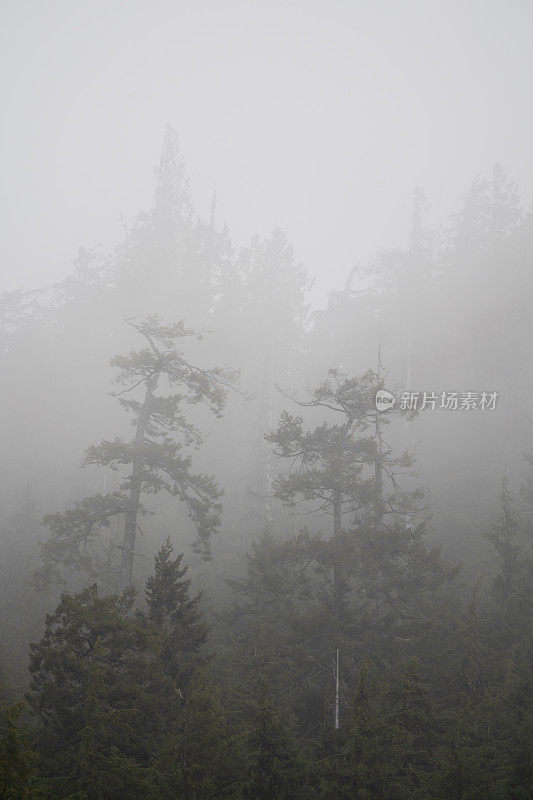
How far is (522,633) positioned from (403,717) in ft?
21.2

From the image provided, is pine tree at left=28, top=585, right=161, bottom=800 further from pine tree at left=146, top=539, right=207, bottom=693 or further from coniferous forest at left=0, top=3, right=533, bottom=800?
pine tree at left=146, top=539, right=207, bottom=693

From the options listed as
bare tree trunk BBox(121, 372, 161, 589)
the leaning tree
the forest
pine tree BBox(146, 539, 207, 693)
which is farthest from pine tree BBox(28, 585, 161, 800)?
the leaning tree

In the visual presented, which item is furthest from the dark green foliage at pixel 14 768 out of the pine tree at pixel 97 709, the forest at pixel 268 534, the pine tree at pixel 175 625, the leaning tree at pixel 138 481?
the leaning tree at pixel 138 481

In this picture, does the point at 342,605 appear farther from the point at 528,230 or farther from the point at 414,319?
the point at 528,230

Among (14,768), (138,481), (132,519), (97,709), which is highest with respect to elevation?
(138,481)

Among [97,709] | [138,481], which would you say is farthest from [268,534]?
[97,709]

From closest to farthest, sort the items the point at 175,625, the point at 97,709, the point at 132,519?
the point at 97,709 → the point at 175,625 → the point at 132,519

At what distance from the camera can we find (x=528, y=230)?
32.0 meters

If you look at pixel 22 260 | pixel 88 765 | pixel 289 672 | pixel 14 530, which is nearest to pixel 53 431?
pixel 14 530

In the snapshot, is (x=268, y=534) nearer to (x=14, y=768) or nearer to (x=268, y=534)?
(x=268, y=534)

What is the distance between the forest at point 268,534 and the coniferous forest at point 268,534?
0.09 meters

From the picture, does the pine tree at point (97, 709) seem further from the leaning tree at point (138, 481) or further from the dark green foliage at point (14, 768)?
the leaning tree at point (138, 481)

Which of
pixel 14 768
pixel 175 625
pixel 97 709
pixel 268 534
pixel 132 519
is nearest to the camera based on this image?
pixel 14 768

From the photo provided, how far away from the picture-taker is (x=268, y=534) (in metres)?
17.3
